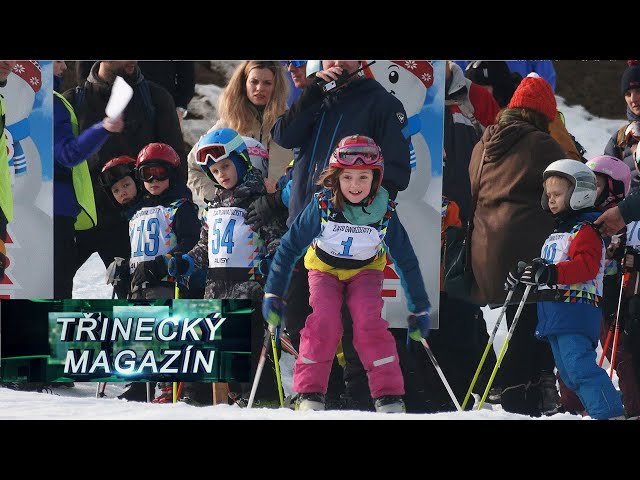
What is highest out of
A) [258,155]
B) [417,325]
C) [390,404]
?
[258,155]

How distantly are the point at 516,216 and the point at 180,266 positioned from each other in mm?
1834

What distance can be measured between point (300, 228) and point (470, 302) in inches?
40.7

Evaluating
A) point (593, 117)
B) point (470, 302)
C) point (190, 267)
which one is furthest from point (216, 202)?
point (593, 117)

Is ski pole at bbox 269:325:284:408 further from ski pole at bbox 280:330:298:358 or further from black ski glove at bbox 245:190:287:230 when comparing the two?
black ski glove at bbox 245:190:287:230

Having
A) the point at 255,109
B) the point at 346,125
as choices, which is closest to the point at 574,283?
the point at 346,125

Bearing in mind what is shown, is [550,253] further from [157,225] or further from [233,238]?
[157,225]

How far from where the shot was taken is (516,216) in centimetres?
787

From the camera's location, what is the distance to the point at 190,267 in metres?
7.81

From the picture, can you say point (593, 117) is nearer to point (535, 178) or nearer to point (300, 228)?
point (535, 178)

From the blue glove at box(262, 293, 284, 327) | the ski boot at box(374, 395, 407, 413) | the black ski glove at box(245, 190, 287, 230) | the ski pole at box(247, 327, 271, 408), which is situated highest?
the black ski glove at box(245, 190, 287, 230)

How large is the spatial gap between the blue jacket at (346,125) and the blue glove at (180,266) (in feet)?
1.93

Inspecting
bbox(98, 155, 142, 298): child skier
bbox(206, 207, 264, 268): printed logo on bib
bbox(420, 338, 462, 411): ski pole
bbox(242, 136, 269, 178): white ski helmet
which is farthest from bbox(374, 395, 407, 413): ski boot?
bbox(98, 155, 142, 298): child skier

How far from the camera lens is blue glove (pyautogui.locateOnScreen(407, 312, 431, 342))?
778cm

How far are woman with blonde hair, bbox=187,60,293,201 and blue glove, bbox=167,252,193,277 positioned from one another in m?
0.35
